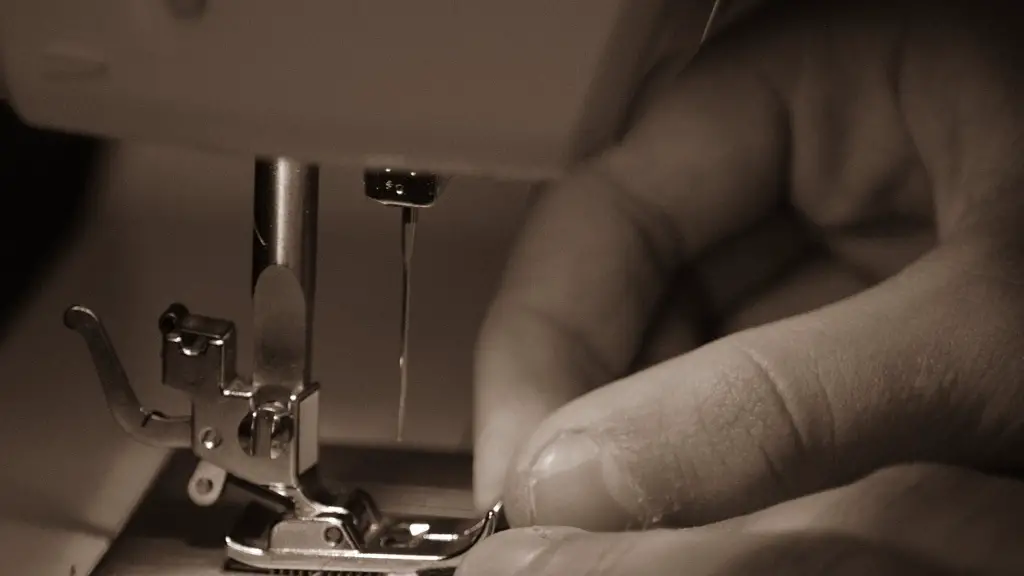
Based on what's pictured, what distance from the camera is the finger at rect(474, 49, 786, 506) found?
1.32 feet

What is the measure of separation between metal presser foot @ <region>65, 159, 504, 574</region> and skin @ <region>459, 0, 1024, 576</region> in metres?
0.11

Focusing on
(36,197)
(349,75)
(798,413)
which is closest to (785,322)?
(798,413)

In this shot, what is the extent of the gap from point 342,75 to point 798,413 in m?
0.14

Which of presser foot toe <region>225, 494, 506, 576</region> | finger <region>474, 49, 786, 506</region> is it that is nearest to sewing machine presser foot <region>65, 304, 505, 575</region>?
presser foot toe <region>225, 494, 506, 576</region>

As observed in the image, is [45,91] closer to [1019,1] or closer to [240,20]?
[240,20]

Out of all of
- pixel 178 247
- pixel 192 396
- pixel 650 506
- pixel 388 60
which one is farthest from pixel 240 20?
pixel 178 247

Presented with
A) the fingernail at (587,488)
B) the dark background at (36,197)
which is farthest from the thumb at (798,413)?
the dark background at (36,197)

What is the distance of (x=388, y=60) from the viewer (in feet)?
0.92

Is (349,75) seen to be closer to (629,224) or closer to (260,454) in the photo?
(629,224)

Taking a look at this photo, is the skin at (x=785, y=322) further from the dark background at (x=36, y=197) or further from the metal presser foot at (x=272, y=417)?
the dark background at (x=36, y=197)

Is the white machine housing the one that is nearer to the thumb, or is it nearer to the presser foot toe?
the thumb

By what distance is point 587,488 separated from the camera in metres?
0.29

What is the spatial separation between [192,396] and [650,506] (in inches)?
10.6

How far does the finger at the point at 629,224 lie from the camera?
40 centimetres
